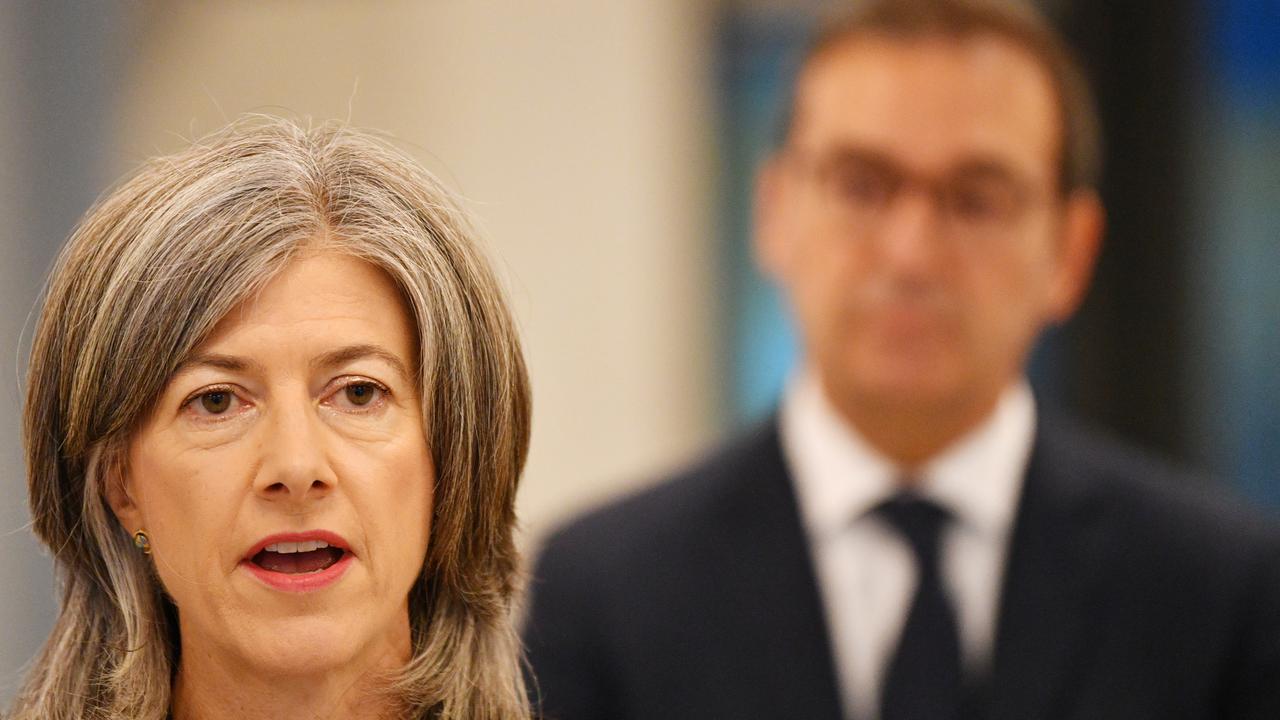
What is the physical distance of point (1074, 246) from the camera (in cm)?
277

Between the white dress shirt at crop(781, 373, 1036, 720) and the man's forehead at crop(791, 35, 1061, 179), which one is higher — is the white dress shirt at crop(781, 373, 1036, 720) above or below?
below

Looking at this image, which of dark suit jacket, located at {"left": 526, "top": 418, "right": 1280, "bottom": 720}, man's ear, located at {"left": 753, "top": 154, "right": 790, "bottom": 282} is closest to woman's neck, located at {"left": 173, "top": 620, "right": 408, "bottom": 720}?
dark suit jacket, located at {"left": 526, "top": 418, "right": 1280, "bottom": 720}

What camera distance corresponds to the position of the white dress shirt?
251 cm

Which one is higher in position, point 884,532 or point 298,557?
point 298,557

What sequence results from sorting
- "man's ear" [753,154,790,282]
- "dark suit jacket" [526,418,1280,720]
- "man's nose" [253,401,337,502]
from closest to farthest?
"man's nose" [253,401,337,502] < "dark suit jacket" [526,418,1280,720] < "man's ear" [753,154,790,282]

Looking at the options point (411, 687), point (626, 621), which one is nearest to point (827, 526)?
point (626, 621)

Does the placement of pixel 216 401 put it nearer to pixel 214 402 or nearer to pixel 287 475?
pixel 214 402

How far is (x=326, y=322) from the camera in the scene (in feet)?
4.59

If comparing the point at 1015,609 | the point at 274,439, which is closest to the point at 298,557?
the point at 274,439

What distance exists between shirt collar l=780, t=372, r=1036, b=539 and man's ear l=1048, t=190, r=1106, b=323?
0.18 meters

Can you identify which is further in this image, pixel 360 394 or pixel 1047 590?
pixel 1047 590

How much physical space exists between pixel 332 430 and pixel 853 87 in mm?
1522

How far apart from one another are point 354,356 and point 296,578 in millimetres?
200

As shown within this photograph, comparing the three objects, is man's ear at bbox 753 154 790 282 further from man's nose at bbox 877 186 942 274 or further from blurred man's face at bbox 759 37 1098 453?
man's nose at bbox 877 186 942 274
